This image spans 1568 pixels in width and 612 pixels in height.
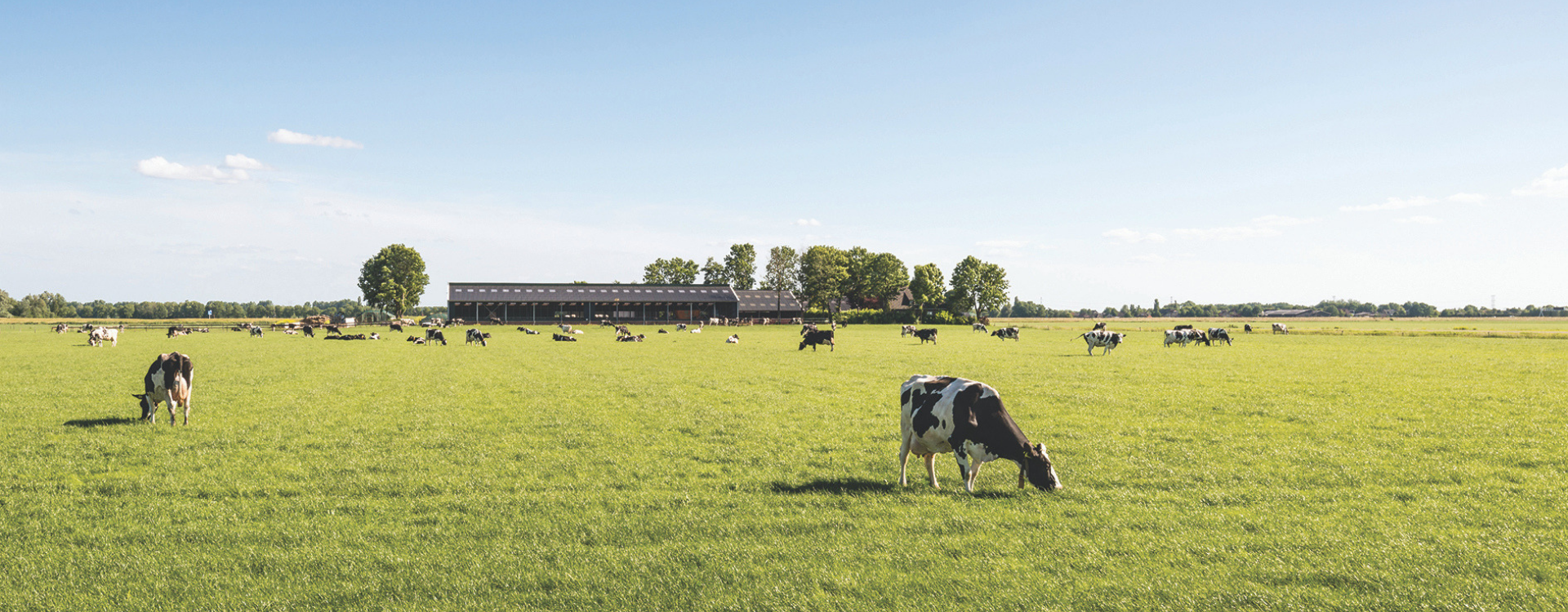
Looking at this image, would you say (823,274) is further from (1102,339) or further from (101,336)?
(101,336)

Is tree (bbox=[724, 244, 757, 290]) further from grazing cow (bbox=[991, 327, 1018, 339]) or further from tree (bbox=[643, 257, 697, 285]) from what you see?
grazing cow (bbox=[991, 327, 1018, 339])

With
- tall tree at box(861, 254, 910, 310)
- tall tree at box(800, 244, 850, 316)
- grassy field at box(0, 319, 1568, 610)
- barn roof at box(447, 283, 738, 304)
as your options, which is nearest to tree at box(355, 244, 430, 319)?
barn roof at box(447, 283, 738, 304)

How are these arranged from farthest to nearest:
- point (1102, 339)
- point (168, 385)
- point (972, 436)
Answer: point (1102, 339) → point (168, 385) → point (972, 436)

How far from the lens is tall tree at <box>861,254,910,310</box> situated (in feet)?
383

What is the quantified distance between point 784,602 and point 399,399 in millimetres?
15589

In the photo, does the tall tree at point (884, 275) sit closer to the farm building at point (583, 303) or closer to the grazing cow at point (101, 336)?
the farm building at point (583, 303)

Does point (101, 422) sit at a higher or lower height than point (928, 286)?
lower

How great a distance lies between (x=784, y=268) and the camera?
12100cm

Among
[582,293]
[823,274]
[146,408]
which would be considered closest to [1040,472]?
[146,408]

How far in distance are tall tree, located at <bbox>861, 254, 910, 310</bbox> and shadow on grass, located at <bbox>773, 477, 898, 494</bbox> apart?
108 meters

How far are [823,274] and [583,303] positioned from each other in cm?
3616

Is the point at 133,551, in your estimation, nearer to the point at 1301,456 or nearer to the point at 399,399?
Result: the point at 399,399

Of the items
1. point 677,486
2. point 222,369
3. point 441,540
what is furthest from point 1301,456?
point 222,369

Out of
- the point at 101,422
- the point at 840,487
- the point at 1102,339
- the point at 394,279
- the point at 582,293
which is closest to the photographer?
the point at 840,487
